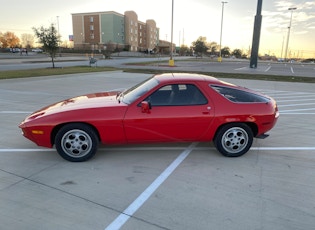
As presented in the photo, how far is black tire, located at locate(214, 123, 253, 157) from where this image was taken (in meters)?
4.34

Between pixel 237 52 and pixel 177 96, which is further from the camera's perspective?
pixel 237 52

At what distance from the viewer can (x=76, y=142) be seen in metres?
4.11

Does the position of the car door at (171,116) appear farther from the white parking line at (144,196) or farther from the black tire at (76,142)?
the black tire at (76,142)

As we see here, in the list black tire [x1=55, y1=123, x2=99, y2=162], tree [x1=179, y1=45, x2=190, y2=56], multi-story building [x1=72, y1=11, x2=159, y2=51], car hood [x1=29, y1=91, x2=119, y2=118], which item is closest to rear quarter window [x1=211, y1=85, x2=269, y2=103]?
car hood [x1=29, y1=91, x2=119, y2=118]

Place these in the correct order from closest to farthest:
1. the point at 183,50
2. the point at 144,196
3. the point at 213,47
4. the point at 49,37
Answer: the point at 144,196 → the point at 49,37 → the point at 213,47 → the point at 183,50

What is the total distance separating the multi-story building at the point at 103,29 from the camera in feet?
307

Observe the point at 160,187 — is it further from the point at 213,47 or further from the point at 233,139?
the point at 213,47

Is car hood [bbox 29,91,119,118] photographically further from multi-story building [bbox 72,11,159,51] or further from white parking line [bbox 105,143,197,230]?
multi-story building [bbox 72,11,159,51]

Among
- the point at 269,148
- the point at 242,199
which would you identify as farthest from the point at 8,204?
the point at 269,148

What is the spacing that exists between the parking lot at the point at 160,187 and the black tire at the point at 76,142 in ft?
0.49

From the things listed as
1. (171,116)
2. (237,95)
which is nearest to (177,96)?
(171,116)

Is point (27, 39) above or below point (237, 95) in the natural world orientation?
above

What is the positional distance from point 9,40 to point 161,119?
11472 cm

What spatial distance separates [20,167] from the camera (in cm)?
399
